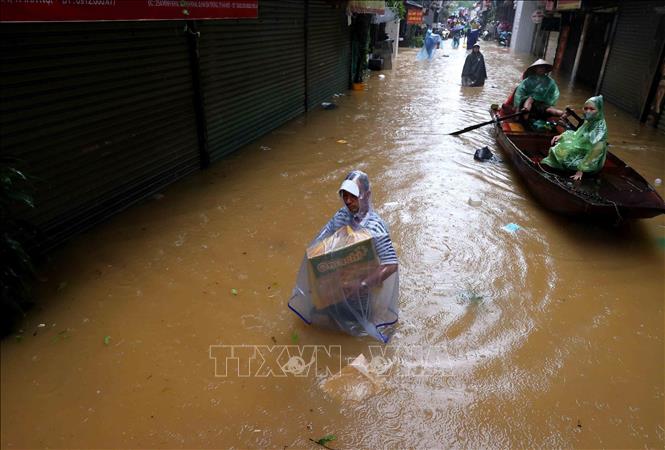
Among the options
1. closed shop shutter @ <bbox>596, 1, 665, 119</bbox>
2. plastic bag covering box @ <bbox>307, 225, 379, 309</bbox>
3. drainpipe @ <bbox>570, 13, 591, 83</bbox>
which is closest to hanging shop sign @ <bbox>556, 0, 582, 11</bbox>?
drainpipe @ <bbox>570, 13, 591, 83</bbox>

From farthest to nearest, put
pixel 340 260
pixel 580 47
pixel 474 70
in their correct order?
1. pixel 580 47
2. pixel 474 70
3. pixel 340 260

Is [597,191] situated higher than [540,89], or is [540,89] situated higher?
[540,89]

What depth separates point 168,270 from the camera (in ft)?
14.9

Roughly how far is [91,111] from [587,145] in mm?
6139

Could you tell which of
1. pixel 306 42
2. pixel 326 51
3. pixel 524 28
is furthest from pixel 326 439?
pixel 524 28

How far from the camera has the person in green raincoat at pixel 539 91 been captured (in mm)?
8320

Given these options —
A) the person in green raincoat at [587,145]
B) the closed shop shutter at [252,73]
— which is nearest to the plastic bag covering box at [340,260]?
the person in green raincoat at [587,145]

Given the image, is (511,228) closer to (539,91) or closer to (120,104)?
(539,91)

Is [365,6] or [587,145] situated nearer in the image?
[587,145]

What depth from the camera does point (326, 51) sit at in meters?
12.5

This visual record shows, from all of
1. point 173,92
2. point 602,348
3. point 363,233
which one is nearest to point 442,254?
point 602,348

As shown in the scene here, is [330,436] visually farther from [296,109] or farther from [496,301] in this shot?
[296,109]

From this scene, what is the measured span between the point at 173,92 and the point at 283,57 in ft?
13.5

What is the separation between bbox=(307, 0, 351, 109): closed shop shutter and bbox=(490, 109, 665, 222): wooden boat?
251 inches
